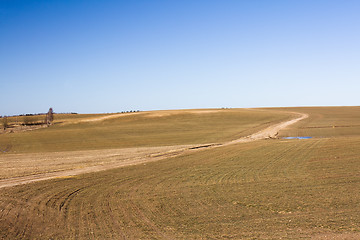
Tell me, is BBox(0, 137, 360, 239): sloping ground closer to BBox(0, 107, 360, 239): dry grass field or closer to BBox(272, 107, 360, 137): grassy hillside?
BBox(0, 107, 360, 239): dry grass field

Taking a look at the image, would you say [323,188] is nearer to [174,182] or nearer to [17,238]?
[174,182]

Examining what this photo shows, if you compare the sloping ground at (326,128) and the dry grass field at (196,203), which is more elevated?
the sloping ground at (326,128)

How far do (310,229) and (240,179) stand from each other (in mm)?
7024

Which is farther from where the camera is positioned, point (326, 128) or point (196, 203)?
point (326, 128)

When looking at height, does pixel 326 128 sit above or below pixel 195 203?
above

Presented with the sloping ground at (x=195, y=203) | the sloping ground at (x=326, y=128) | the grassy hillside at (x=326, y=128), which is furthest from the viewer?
the grassy hillside at (x=326, y=128)

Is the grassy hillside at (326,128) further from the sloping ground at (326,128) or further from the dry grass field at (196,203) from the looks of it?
the dry grass field at (196,203)

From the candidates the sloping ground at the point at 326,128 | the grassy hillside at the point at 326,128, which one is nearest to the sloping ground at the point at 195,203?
the sloping ground at the point at 326,128

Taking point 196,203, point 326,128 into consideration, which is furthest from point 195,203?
point 326,128

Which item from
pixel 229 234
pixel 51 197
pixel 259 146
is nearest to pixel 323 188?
pixel 229 234

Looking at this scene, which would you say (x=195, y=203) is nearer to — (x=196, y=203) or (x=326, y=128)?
(x=196, y=203)

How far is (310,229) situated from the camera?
9.95 m

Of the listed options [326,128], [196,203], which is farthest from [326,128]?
[196,203]

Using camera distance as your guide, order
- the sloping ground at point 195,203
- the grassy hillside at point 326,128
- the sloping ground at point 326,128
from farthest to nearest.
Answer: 1. the grassy hillside at point 326,128
2. the sloping ground at point 326,128
3. the sloping ground at point 195,203
